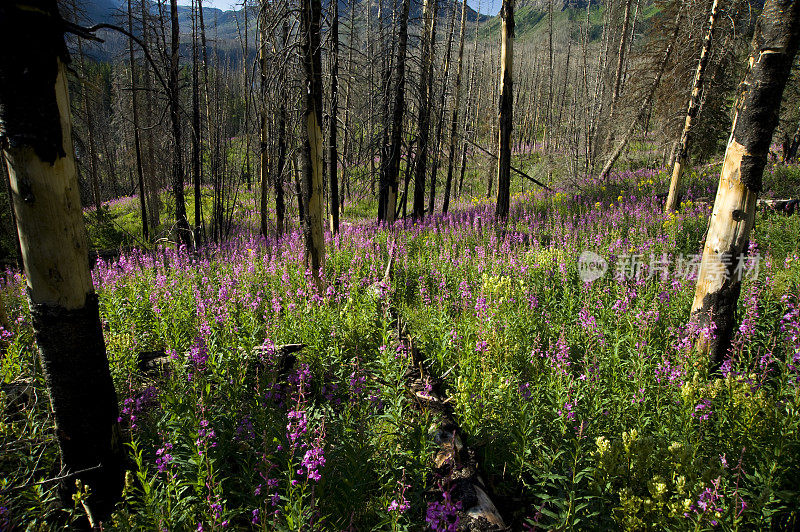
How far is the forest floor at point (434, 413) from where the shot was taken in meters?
2.44

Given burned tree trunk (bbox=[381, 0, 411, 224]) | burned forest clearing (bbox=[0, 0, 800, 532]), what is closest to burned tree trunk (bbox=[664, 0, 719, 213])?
burned forest clearing (bbox=[0, 0, 800, 532])

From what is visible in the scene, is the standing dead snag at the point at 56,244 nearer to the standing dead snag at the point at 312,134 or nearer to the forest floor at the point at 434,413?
the forest floor at the point at 434,413

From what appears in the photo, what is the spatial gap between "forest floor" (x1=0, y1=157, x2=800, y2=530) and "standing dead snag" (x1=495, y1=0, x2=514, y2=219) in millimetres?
3747

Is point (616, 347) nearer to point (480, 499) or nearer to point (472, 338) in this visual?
point (472, 338)

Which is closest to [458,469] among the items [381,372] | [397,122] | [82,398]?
[381,372]

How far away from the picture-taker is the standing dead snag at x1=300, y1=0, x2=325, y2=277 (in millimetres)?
5492

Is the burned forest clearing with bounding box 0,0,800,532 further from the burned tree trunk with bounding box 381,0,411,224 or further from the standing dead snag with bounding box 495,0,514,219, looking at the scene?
the burned tree trunk with bounding box 381,0,411,224

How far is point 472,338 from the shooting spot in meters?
4.54

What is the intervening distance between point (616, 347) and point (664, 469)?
49.4 inches

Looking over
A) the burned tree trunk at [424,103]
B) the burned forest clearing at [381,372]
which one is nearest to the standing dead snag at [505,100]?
the burned tree trunk at [424,103]

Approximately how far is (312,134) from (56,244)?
4048 millimetres

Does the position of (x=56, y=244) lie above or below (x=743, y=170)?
below

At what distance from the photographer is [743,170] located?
3.85 metres

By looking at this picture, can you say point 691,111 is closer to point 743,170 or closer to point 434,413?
point 743,170
